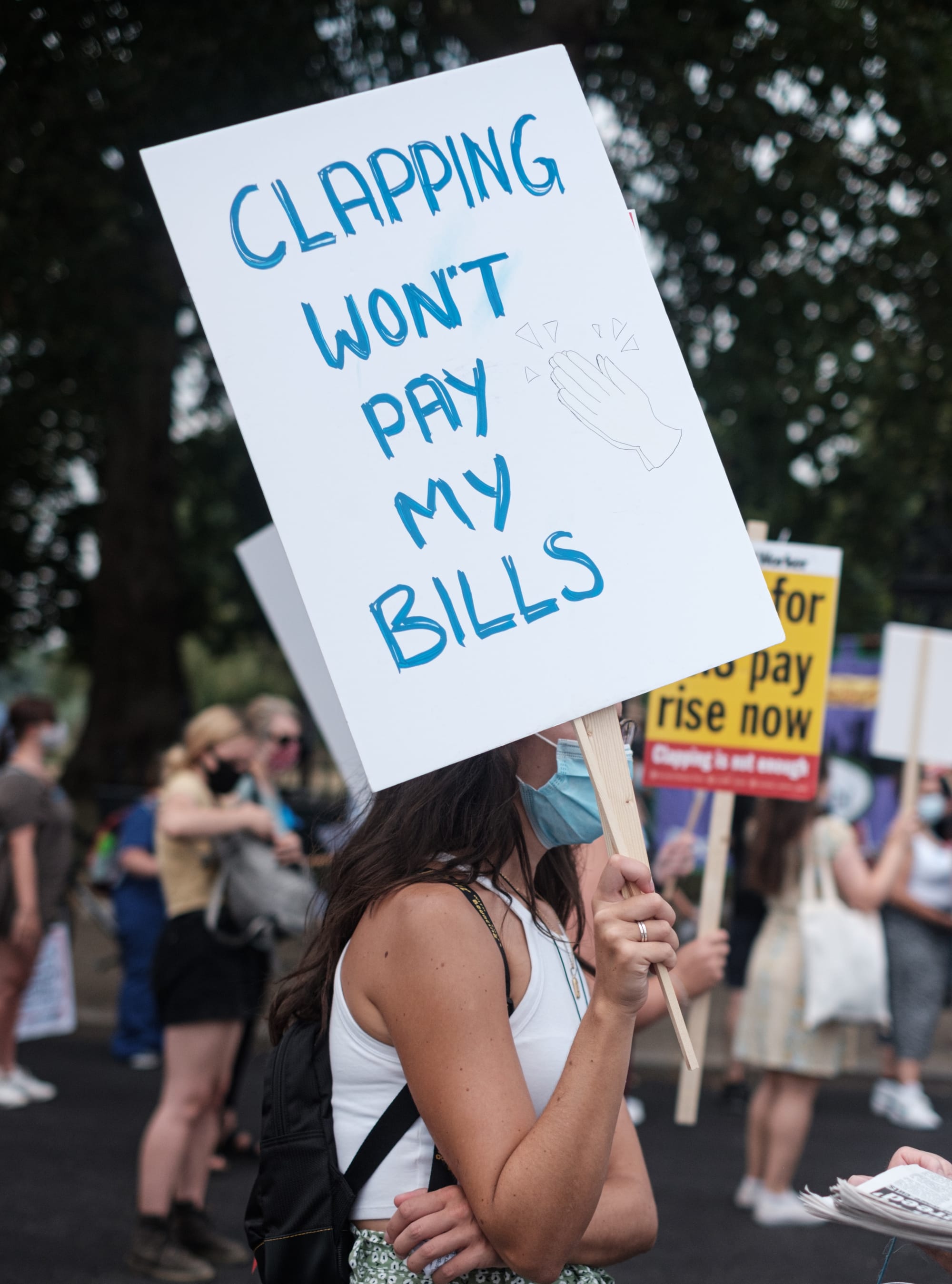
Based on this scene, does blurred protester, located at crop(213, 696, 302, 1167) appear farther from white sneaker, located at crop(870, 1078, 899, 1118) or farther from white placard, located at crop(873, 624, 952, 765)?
white sneaker, located at crop(870, 1078, 899, 1118)

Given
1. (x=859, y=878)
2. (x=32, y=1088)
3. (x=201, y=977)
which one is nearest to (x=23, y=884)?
(x=32, y=1088)

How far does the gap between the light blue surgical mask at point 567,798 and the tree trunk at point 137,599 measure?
46.6 ft

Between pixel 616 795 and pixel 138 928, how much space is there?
647cm

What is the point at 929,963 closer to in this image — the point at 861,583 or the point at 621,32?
the point at 621,32

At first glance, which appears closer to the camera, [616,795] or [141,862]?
[616,795]

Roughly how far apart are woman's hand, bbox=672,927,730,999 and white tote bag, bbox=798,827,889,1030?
2544mm

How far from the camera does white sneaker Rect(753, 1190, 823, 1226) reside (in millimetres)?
5418

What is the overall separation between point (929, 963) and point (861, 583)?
12.8m

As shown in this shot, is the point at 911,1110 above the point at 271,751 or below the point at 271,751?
below

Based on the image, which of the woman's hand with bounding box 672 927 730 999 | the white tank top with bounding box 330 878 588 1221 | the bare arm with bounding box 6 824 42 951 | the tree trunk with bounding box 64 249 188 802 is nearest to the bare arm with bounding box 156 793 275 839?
the bare arm with bounding box 6 824 42 951

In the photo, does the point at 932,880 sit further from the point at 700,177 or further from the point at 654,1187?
the point at 700,177

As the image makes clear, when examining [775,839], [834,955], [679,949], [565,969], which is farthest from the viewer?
[775,839]

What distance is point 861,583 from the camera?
19.4 meters

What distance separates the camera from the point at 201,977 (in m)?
4.55
